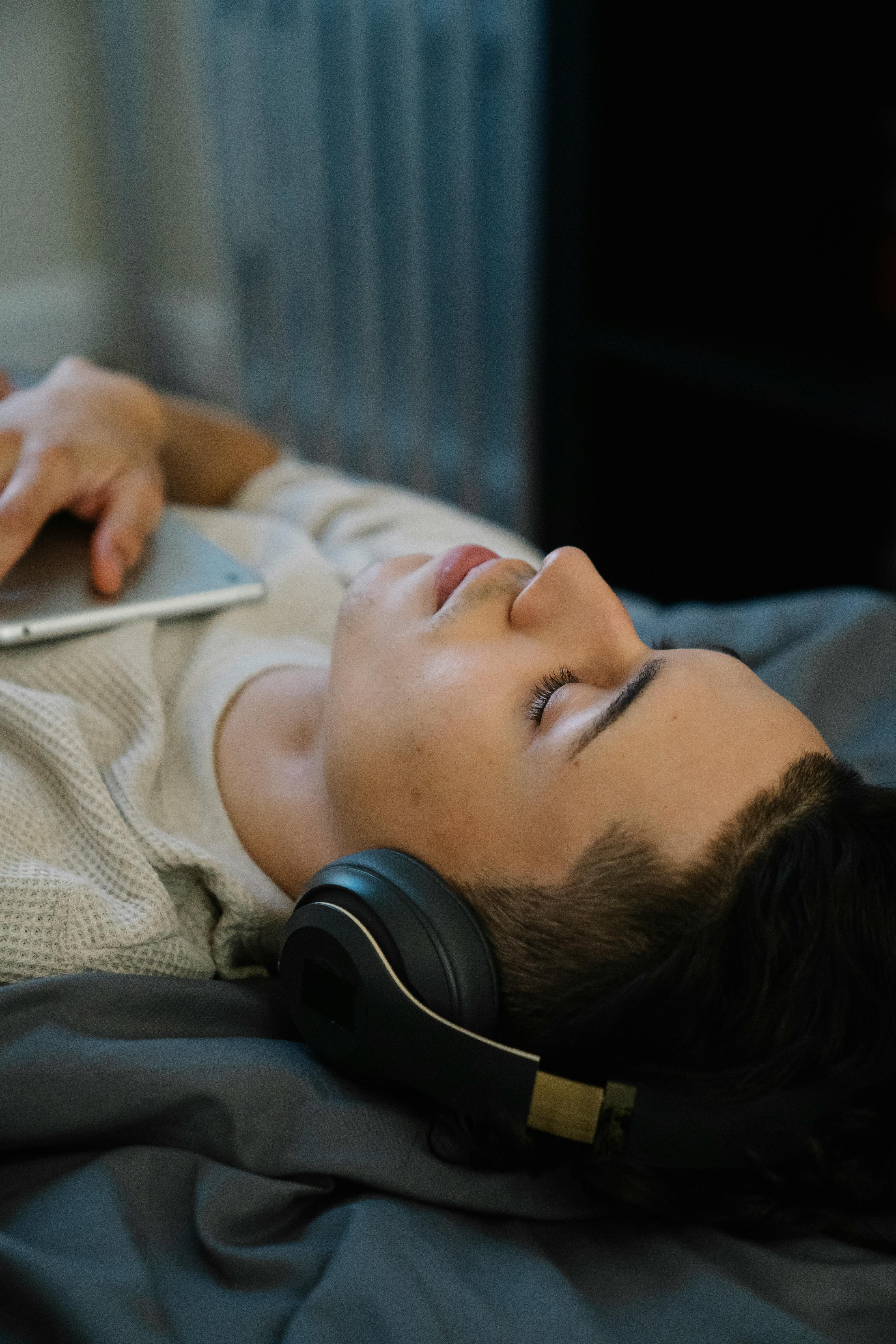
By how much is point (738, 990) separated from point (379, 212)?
2126 millimetres

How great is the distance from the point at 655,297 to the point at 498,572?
4.80ft

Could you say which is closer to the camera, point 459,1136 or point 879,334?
point 459,1136

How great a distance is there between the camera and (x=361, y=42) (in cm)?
228

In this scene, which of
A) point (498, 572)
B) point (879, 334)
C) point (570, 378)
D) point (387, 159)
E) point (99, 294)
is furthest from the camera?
point (99, 294)

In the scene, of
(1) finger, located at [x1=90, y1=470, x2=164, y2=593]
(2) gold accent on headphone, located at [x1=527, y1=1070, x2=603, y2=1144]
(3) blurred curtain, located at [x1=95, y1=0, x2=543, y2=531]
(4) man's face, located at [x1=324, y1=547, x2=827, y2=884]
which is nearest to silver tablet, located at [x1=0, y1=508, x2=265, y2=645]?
(1) finger, located at [x1=90, y1=470, x2=164, y2=593]

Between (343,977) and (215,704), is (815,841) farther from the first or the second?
(215,704)

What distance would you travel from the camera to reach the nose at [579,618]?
850mm

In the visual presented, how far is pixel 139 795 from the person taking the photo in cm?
91

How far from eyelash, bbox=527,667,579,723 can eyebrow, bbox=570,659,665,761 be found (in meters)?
0.05

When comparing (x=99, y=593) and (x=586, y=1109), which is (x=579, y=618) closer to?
(x=586, y=1109)

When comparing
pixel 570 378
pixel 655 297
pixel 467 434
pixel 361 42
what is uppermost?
pixel 361 42

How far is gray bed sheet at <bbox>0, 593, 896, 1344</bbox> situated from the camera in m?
0.60

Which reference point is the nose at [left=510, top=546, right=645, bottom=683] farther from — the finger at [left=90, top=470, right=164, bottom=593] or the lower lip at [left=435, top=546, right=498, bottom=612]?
the finger at [left=90, top=470, right=164, bottom=593]

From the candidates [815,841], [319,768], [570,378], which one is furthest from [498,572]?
[570,378]
